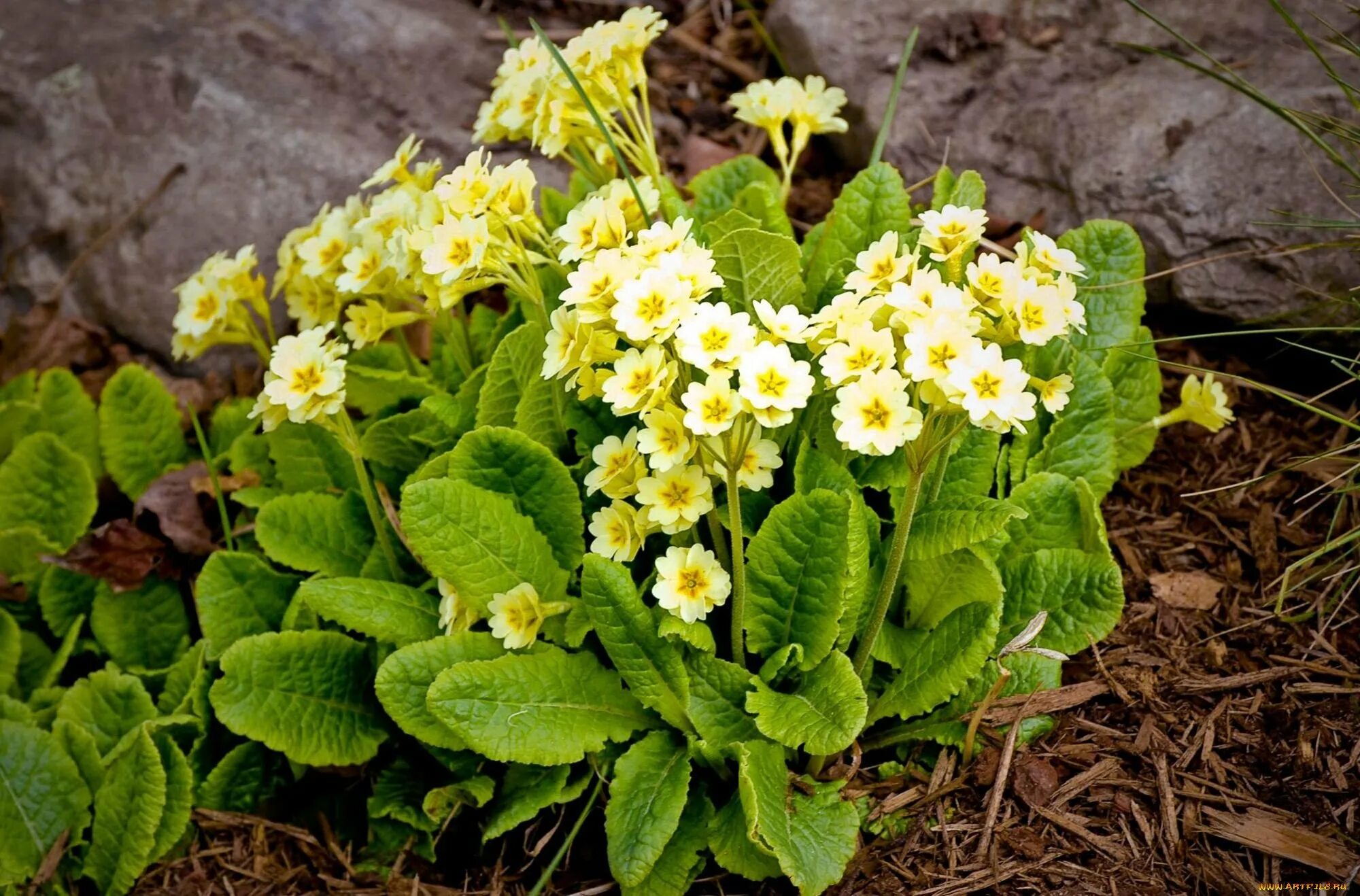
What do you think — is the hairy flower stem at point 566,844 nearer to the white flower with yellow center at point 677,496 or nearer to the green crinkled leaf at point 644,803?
the green crinkled leaf at point 644,803

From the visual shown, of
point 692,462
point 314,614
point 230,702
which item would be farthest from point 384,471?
point 692,462

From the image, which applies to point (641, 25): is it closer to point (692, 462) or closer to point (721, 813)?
point (692, 462)

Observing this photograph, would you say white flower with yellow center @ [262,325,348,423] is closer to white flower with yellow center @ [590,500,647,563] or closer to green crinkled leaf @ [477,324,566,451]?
green crinkled leaf @ [477,324,566,451]

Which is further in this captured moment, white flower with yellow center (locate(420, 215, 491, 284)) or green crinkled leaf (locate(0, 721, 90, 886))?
green crinkled leaf (locate(0, 721, 90, 886))

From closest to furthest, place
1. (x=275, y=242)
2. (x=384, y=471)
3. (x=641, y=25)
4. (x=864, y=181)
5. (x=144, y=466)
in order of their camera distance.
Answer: (x=641, y=25), (x=864, y=181), (x=384, y=471), (x=144, y=466), (x=275, y=242)

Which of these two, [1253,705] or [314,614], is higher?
[314,614]

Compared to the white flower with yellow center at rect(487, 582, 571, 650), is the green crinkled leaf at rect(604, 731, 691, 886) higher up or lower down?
lower down

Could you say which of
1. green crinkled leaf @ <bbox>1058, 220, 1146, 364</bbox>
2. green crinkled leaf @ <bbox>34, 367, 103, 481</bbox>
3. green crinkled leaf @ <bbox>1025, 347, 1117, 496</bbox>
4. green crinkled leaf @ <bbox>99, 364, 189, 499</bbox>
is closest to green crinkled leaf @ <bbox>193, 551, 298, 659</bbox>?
green crinkled leaf @ <bbox>99, 364, 189, 499</bbox>

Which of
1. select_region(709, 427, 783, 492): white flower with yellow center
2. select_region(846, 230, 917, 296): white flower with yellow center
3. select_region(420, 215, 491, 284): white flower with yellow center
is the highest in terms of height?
select_region(420, 215, 491, 284): white flower with yellow center
